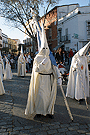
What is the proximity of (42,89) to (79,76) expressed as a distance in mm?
2231

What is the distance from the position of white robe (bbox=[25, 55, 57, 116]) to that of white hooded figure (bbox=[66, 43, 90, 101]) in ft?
6.04

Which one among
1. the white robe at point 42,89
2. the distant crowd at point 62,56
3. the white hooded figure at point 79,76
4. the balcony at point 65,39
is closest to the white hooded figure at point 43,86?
the white robe at point 42,89

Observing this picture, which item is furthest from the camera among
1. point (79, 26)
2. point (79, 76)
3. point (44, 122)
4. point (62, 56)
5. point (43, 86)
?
point (79, 26)

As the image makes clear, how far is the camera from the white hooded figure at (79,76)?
240 inches

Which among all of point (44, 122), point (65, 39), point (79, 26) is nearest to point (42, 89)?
point (44, 122)

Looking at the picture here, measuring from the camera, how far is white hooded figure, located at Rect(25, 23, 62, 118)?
172 inches

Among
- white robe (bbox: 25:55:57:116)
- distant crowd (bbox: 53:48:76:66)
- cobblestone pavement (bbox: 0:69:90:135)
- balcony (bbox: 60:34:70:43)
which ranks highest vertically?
balcony (bbox: 60:34:70:43)

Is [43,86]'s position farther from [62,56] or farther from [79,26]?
[79,26]

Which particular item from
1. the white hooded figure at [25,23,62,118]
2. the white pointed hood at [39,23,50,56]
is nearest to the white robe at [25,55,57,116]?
the white hooded figure at [25,23,62,118]

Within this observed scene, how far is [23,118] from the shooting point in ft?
15.0

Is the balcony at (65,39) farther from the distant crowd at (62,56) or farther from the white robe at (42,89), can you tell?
the white robe at (42,89)

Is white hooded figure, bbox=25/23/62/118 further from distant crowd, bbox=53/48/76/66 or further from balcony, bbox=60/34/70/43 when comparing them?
balcony, bbox=60/34/70/43

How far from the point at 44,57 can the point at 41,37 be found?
64 cm

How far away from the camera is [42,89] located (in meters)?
4.41
